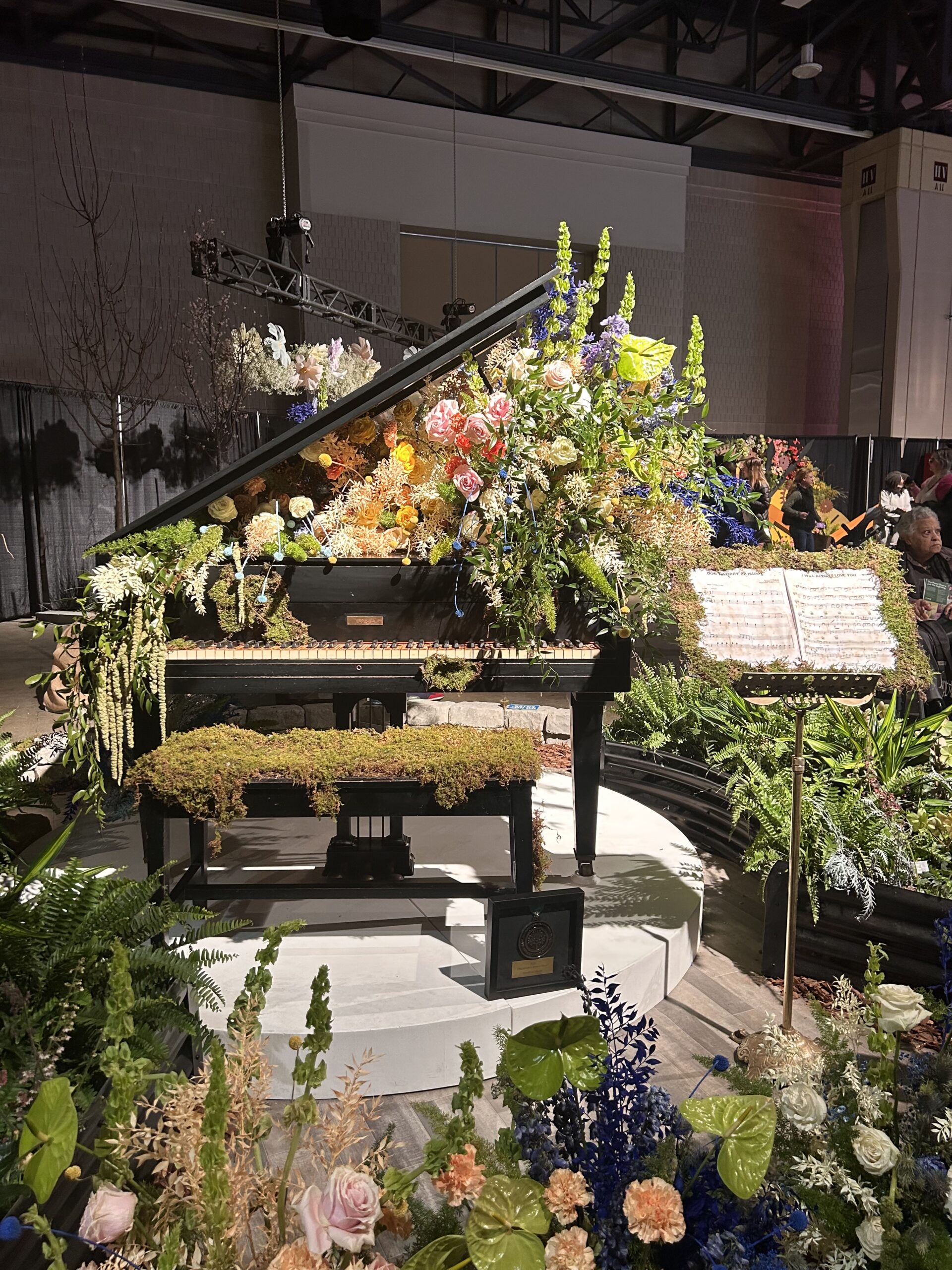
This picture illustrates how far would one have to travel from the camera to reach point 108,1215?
3.12 ft

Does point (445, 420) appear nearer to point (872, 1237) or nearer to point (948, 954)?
point (948, 954)

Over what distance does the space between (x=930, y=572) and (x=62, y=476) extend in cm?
813

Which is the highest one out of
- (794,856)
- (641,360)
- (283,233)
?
(283,233)

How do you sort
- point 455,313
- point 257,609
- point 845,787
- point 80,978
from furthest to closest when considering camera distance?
point 455,313
point 845,787
point 257,609
point 80,978

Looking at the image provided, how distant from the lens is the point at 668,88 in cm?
908

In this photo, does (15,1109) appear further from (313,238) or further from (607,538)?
(313,238)

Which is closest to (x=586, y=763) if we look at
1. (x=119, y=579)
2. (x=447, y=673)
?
(x=447, y=673)

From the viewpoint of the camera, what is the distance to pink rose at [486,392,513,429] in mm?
2875

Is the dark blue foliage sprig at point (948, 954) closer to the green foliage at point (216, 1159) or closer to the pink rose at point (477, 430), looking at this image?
the green foliage at point (216, 1159)

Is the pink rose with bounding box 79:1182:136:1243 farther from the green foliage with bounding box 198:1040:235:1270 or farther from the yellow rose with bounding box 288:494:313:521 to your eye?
the yellow rose with bounding box 288:494:313:521

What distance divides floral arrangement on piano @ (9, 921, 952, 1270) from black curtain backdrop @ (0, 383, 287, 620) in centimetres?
786

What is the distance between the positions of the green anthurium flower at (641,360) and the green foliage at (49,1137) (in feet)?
8.55

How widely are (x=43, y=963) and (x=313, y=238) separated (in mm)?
8889

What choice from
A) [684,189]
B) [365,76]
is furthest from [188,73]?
[684,189]
